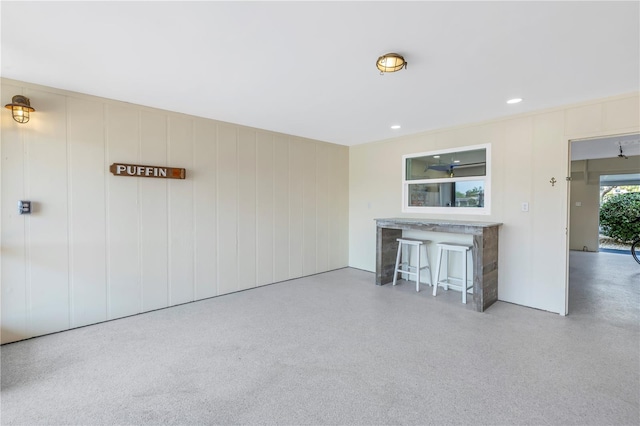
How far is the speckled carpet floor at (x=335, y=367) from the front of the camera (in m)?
1.88

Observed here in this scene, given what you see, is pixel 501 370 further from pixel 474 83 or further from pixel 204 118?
pixel 204 118

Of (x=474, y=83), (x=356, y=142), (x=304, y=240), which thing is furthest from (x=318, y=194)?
(x=474, y=83)

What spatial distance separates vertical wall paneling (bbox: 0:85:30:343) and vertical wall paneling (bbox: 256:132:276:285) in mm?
2584

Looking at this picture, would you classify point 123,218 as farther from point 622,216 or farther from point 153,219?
point 622,216

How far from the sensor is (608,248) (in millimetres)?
9062

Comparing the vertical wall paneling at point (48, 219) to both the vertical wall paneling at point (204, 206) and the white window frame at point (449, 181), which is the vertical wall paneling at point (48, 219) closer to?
the vertical wall paneling at point (204, 206)

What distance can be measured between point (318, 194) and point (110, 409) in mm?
4103

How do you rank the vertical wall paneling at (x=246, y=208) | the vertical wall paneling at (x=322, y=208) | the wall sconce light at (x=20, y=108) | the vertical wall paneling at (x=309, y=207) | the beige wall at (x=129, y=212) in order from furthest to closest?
the vertical wall paneling at (x=322, y=208)
the vertical wall paneling at (x=309, y=207)
the vertical wall paneling at (x=246, y=208)
the beige wall at (x=129, y=212)
the wall sconce light at (x=20, y=108)

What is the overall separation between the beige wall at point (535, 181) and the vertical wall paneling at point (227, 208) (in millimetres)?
3138

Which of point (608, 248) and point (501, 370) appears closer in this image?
point (501, 370)

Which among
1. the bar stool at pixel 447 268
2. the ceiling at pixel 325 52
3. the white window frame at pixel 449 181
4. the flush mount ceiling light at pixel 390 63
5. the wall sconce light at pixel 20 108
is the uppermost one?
the ceiling at pixel 325 52

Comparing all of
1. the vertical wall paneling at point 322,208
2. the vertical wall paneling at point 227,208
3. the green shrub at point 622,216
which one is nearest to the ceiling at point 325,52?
the vertical wall paneling at point 227,208

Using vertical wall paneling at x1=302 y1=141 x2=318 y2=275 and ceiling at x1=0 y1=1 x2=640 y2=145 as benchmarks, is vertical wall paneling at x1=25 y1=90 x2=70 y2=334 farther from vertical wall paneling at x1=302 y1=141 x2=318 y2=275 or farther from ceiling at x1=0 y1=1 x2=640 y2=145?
vertical wall paneling at x1=302 y1=141 x2=318 y2=275

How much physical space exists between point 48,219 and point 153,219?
946mm
